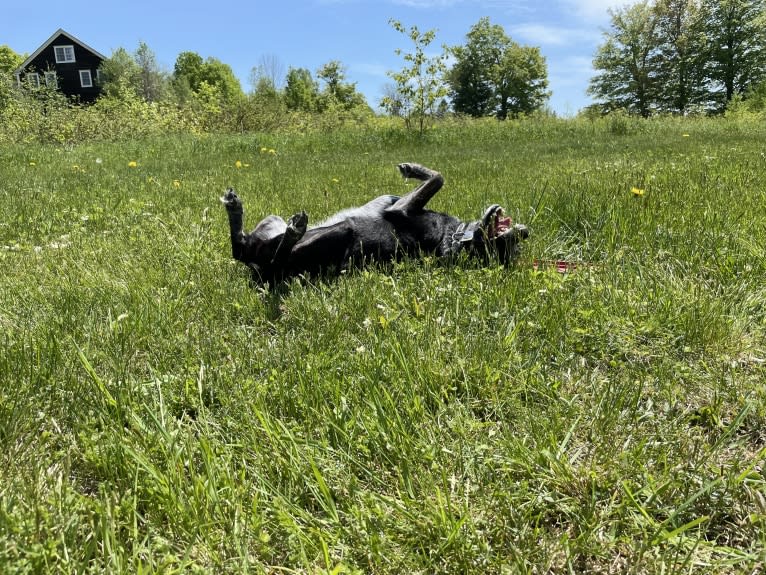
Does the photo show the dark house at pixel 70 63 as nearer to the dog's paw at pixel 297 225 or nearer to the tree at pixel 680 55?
the tree at pixel 680 55

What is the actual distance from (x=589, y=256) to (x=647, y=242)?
0.38m

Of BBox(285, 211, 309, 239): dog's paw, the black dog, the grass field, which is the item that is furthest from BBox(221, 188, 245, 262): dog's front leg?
BBox(285, 211, 309, 239): dog's paw

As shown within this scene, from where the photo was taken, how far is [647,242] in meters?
3.39

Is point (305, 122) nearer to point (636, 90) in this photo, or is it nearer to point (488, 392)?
point (488, 392)

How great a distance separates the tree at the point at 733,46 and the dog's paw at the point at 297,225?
56.2 metres

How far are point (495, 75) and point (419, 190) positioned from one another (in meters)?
68.5

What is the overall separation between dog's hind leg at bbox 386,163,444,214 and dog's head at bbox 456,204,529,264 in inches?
14.5

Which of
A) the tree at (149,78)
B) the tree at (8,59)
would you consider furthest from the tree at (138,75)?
the tree at (8,59)

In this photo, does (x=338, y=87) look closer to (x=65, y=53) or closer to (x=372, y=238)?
(x=65, y=53)

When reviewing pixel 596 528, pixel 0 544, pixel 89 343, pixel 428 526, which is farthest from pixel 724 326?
pixel 89 343

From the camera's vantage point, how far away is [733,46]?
1845 inches

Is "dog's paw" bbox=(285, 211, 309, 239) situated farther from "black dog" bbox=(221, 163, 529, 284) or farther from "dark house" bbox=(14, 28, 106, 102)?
"dark house" bbox=(14, 28, 106, 102)

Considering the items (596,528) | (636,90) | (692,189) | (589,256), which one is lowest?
(596,528)

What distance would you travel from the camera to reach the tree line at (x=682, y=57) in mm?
46000
